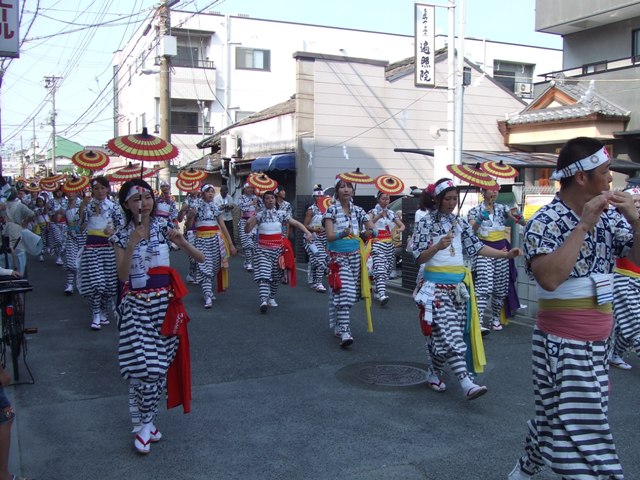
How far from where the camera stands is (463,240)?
636cm

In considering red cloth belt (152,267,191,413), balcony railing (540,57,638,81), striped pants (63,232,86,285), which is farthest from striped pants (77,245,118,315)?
balcony railing (540,57,638,81)

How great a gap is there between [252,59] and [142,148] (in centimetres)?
3064

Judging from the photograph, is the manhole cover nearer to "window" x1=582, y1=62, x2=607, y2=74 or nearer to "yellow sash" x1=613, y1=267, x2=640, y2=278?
"yellow sash" x1=613, y1=267, x2=640, y2=278

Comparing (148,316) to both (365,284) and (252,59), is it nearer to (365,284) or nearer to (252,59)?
(365,284)

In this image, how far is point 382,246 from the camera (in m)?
12.0

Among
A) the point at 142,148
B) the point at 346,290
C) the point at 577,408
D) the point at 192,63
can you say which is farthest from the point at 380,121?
the point at 192,63

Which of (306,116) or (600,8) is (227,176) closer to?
(306,116)

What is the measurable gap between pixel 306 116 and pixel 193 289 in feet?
25.1

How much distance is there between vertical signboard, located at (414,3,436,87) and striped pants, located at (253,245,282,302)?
855 centimetres

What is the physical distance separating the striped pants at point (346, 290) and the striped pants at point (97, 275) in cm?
332

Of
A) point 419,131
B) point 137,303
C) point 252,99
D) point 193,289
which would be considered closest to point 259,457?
point 137,303

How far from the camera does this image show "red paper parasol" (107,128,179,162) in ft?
22.8

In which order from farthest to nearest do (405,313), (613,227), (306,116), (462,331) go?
(306,116)
(405,313)
(462,331)
(613,227)

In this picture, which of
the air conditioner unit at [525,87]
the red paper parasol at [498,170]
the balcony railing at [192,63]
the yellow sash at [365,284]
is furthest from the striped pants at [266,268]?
the balcony railing at [192,63]
